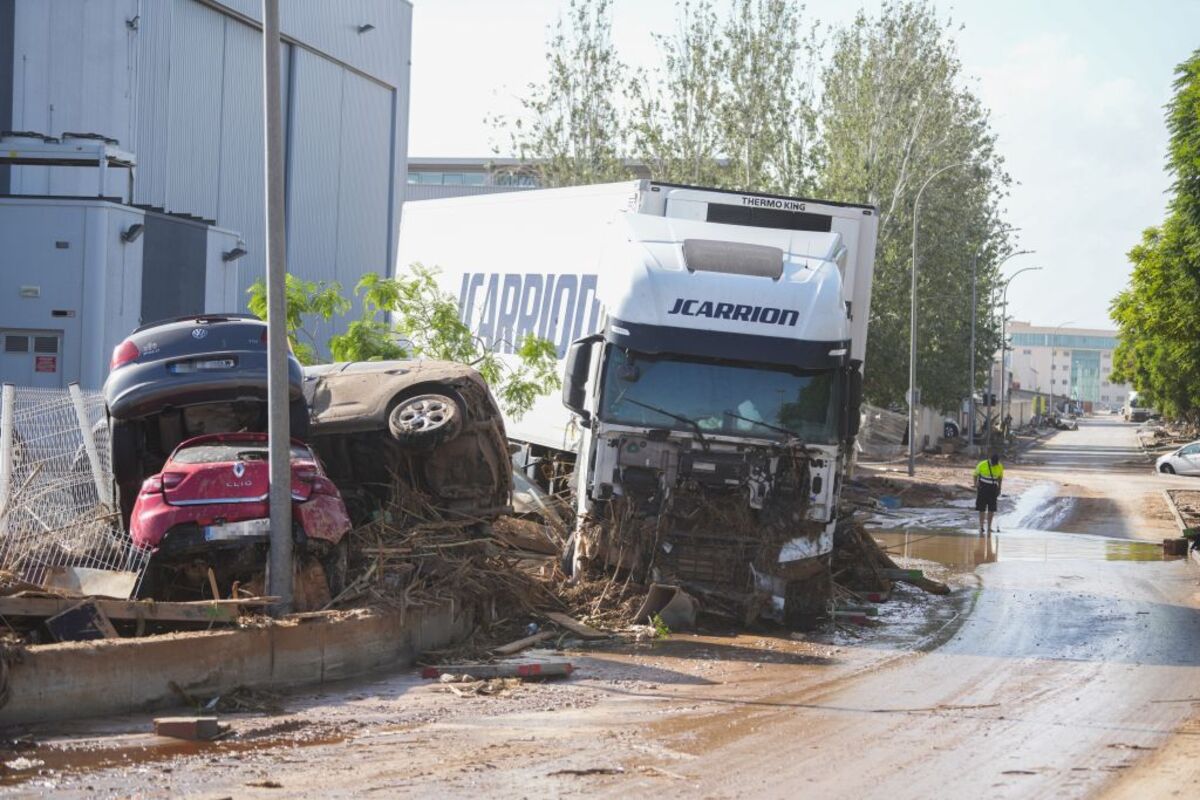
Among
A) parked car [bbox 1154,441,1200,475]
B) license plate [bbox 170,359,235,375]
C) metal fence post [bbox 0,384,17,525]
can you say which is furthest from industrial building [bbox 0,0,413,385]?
parked car [bbox 1154,441,1200,475]

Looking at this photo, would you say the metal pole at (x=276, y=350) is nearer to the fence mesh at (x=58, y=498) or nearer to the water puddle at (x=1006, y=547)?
the fence mesh at (x=58, y=498)

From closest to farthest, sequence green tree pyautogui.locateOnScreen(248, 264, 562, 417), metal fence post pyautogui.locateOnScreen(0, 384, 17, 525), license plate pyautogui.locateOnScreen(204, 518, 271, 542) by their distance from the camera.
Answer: license plate pyautogui.locateOnScreen(204, 518, 271, 542) → metal fence post pyautogui.locateOnScreen(0, 384, 17, 525) → green tree pyautogui.locateOnScreen(248, 264, 562, 417)

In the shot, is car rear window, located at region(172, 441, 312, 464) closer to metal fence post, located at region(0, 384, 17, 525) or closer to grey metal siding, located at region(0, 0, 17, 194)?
metal fence post, located at region(0, 384, 17, 525)

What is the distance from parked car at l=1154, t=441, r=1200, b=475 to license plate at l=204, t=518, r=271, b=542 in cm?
4898

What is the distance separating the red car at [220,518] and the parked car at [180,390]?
0.52 metres

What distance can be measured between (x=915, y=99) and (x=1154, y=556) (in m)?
26.5

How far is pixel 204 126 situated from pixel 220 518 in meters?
26.3

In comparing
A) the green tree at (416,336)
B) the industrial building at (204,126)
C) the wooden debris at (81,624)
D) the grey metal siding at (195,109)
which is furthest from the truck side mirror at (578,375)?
the grey metal siding at (195,109)

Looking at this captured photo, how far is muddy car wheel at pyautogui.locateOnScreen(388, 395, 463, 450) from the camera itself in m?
12.2

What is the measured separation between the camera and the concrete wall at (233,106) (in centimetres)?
3086

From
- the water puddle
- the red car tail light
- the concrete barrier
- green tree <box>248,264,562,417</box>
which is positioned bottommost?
the water puddle

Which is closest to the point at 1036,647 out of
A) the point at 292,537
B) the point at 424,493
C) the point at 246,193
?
the point at 424,493

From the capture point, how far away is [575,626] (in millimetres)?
12312

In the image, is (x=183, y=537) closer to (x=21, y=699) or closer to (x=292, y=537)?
(x=292, y=537)
